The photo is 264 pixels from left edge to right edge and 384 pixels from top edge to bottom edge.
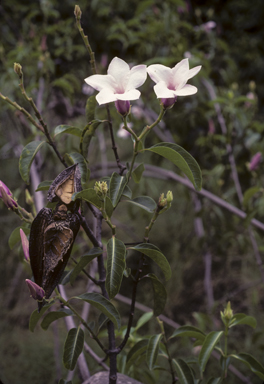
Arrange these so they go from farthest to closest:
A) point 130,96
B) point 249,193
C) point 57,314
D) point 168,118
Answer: point 168,118 < point 249,193 < point 57,314 < point 130,96

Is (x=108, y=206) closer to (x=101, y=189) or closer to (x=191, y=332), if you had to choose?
(x=101, y=189)

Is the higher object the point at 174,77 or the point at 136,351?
the point at 174,77

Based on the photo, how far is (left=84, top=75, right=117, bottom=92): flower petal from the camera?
340 mm

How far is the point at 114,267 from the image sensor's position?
351mm

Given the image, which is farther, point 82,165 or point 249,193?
point 249,193

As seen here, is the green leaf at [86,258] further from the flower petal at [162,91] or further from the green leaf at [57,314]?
the flower petal at [162,91]

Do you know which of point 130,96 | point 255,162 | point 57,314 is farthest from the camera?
point 255,162

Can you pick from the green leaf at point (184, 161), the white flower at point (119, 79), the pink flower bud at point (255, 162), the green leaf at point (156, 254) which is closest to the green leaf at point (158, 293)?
the green leaf at point (156, 254)

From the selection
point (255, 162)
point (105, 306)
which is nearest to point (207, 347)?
point (105, 306)

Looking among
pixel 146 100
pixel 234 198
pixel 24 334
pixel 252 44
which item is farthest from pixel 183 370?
pixel 252 44

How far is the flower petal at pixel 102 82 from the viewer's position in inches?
13.4

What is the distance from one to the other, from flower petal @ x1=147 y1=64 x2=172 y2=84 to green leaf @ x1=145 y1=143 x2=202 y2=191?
3.0 inches

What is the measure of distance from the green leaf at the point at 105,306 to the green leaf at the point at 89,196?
0.11 metres

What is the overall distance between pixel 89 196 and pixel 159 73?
156 mm
